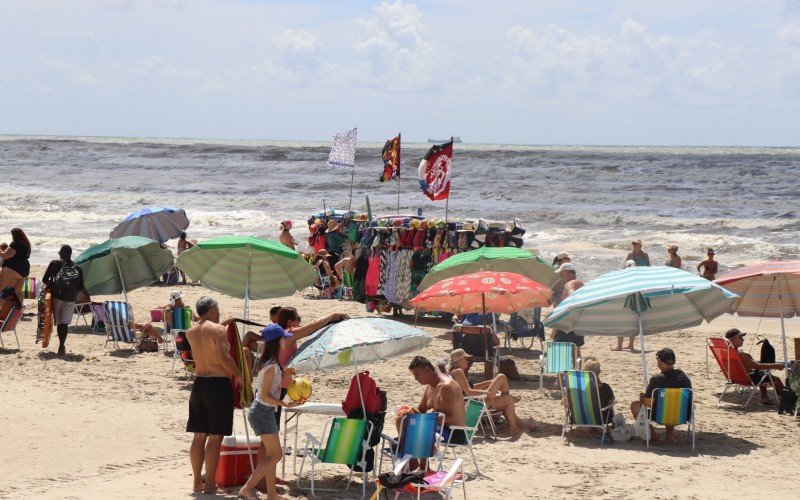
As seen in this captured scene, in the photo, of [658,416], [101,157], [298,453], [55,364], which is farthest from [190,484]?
[101,157]

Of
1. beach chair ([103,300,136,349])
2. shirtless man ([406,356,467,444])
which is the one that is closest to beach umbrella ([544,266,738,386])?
shirtless man ([406,356,467,444])

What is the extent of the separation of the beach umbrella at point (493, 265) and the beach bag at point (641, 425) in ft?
10.6

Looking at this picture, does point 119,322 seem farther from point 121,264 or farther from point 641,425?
point 641,425

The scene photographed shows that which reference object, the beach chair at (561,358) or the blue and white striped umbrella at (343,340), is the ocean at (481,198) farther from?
the blue and white striped umbrella at (343,340)

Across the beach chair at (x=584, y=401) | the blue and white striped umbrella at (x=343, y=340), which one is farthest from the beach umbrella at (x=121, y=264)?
the blue and white striped umbrella at (x=343, y=340)

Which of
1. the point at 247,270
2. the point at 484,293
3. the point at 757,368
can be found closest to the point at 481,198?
the point at 484,293

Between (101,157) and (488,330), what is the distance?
74699 mm

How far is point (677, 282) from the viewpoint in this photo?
8609mm

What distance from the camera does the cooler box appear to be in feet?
22.9

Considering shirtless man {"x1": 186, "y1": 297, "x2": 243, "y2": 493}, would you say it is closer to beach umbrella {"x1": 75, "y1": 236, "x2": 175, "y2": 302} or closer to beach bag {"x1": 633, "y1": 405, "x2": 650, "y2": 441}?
beach bag {"x1": 633, "y1": 405, "x2": 650, "y2": 441}

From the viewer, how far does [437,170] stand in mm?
15281

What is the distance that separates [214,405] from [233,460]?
597 mm

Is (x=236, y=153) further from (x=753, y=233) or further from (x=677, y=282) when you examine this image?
(x=677, y=282)

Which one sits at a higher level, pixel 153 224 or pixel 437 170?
pixel 437 170
